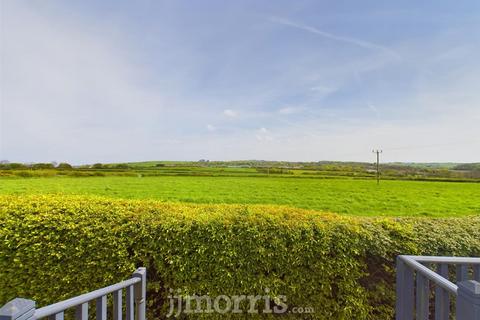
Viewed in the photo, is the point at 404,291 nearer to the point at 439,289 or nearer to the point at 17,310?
the point at 439,289

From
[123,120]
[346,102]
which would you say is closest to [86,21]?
[123,120]

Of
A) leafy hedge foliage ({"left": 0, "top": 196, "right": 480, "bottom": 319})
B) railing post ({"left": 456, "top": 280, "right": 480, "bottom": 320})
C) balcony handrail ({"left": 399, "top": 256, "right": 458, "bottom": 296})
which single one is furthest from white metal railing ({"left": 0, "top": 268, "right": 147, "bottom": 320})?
balcony handrail ({"left": 399, "top": 256, "right": 458, "bottom": 296})

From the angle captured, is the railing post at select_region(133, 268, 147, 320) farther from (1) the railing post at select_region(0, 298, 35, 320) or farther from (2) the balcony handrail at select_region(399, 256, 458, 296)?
(2) the balcony handrail at select_region(399, 256, 458, 296)

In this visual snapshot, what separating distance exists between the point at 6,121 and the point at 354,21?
8894 mm

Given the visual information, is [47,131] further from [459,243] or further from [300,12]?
[459,243]

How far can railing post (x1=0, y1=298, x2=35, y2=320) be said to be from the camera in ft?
2.68

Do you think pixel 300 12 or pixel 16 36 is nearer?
pixel 16 36

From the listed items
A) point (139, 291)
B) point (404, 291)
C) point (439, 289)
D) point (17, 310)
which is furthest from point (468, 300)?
point (139, 291)

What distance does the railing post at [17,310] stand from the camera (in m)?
0.82

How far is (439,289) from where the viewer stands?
54.4 inches

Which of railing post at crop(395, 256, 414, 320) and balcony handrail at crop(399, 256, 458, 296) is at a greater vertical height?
balcony handrail at crop(399, 256, 458, 296)

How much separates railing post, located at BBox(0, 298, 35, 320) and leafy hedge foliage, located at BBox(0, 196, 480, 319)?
165cm

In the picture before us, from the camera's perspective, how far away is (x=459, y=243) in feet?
8.44

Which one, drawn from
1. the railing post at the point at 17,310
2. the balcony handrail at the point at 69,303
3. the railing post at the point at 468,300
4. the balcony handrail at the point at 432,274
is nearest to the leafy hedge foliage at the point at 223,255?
the balcony handrail at the point at 432,274
